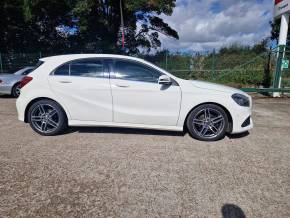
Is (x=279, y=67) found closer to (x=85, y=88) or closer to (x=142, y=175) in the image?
(x=85, y=88)

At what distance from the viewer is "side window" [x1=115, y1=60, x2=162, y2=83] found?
413 centimetres

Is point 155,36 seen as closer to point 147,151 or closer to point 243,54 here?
point 243,54

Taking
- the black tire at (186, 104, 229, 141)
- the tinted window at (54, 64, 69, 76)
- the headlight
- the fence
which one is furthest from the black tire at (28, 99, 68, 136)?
the fence

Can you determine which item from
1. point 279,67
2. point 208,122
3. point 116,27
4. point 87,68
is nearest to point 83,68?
point 87,68

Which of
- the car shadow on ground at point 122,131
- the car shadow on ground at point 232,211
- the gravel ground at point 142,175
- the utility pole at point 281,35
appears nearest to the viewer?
the car shadow on ground at point 232,211

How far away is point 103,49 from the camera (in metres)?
19.1

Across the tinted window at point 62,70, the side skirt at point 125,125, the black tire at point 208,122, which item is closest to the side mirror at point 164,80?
the black tire at point 208,122

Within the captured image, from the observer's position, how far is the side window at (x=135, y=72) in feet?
13.5

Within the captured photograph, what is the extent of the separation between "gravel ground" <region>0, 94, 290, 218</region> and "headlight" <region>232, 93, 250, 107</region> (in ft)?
2.28

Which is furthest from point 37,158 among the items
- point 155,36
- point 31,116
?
point 155,36

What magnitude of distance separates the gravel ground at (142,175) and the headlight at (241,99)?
27.4 inches

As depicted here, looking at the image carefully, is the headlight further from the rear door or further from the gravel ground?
the rear door

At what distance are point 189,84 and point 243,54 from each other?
13977 mm

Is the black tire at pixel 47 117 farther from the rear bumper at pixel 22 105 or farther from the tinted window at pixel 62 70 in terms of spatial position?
the tinted window at pixel 62 70
